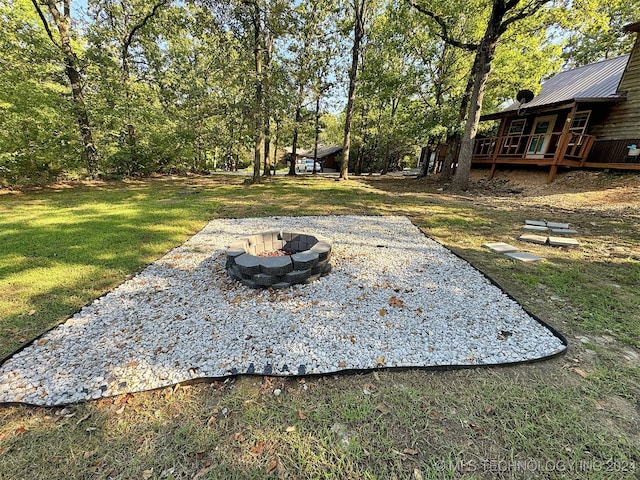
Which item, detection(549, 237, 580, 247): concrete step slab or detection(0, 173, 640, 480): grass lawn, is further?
detection(549, 237, 580, 247): concrete step slab

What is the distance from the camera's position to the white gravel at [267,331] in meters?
2.23

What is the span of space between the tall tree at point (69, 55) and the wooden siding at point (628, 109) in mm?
20382

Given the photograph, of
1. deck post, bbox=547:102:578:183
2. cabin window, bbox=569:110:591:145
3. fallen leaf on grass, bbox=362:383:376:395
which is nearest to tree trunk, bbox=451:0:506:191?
deck post, bbox=547:102:578:183

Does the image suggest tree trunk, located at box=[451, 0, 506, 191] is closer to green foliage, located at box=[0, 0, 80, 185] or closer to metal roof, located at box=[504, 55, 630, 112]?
metal roof, located at box=[504, 55, 630, 112]

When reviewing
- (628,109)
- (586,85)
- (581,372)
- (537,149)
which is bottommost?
(581,372)

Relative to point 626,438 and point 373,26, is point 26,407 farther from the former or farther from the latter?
point 373,26

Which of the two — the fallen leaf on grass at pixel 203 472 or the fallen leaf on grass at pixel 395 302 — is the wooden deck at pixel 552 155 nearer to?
the fallen leaf on grass at pixel 395 302

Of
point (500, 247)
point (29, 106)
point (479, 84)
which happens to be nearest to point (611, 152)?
point (479, 84)

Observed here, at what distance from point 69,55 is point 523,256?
15934mm

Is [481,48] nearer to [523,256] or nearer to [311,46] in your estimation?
[523,256]

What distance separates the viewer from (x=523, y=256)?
4457 mm

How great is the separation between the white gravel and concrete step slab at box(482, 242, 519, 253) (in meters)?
1.02

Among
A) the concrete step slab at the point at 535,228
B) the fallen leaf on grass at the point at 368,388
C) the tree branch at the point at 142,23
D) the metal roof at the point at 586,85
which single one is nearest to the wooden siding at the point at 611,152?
the metal roof at the point at 586,85

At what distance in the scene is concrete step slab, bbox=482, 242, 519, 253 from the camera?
15.6 ft
